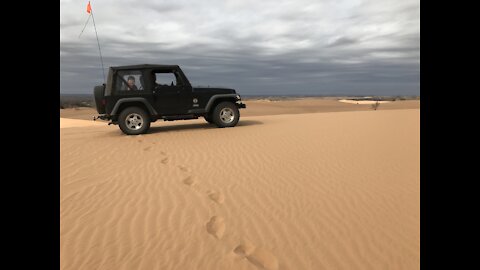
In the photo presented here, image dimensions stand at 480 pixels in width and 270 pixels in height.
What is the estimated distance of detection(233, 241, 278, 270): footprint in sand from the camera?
2736 millimetres

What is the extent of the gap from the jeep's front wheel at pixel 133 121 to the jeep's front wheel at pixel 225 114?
2.07 meters

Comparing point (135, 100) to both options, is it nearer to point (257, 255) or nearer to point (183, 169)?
point (183, 169)

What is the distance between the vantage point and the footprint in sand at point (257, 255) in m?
2.74

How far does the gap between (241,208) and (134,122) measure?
6760 millimetres

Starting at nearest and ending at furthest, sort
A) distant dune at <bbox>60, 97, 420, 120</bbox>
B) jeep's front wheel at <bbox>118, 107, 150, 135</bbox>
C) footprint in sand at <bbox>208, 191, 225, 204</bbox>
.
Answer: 1. footprint in sand at <bbox>208, 191, 225, 204</bbox>
2. jeep's front wheel at <bbox>118, 107, 150, 135</bbox>
3. distant dune at <bbox>60, 97, 420, 120</bbox>

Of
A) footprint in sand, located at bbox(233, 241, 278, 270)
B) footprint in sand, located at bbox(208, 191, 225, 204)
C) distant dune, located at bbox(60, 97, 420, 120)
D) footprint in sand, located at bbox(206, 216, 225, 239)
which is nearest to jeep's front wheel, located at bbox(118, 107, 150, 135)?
footprint in sand, located at bbox(208, 191, 225, 204)

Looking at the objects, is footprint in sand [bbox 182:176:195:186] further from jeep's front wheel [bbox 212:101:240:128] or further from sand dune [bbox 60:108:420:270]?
jeep's front wheel [bbox 212:101:240:128]

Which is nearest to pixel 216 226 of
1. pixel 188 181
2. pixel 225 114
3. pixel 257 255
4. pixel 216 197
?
pixel 257 255

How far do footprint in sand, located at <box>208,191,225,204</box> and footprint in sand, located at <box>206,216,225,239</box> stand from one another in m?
0.54

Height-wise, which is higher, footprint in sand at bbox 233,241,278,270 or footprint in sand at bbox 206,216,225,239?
footprint in sand at bbox 206,216,225,239

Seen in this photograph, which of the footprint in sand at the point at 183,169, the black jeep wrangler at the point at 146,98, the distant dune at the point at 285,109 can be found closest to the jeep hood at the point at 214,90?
the black jeep wrangler at the point at 146,98

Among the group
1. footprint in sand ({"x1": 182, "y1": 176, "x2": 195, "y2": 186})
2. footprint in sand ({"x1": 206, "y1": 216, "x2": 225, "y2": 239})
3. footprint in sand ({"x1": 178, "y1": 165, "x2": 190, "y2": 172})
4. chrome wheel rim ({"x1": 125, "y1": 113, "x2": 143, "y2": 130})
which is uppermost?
chrome wheel rim ({"x1": 125, "y1": 113, "x2": 143, "y2": 130})

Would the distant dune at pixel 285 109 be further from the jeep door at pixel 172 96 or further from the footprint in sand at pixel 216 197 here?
the footprint in sand at pixel 216 197
